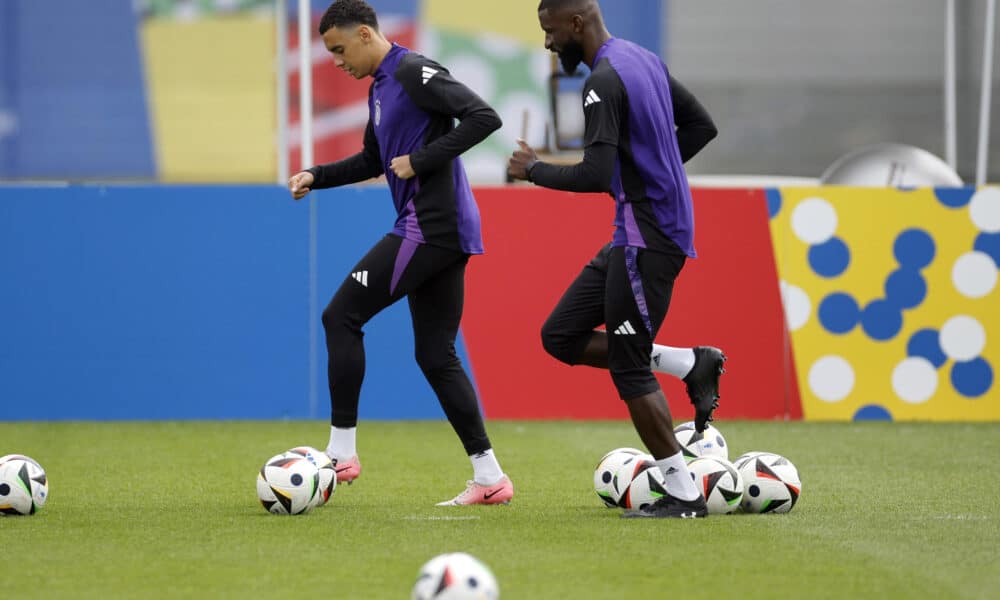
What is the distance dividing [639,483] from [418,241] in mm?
1295

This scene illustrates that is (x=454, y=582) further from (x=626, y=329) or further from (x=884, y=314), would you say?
(x=884, y=314)

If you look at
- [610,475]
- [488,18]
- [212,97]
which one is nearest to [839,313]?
[610,475]

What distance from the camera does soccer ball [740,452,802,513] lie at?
238 inches

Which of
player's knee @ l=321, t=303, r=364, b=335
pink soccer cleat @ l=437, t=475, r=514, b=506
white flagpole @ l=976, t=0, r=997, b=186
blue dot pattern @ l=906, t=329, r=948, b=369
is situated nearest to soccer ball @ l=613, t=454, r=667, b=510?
pink soccer cleat @ l=437, t=475, r=514, b=506

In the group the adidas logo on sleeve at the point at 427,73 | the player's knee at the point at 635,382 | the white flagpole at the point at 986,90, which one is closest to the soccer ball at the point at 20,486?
the adidas logo on sleeve at the point at 427,73

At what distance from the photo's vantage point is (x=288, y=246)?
33.1ft

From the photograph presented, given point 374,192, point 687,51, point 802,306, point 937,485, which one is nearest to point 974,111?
point 687,51

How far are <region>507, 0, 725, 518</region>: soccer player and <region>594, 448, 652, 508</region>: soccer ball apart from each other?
215mm

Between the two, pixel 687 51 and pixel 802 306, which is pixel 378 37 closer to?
pixel 802 306

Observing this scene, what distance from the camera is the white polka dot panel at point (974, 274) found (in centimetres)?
1015

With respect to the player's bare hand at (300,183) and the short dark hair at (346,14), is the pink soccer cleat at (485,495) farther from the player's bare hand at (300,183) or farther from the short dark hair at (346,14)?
the short dark hair at (346,14)

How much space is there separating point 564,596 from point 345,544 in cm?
116

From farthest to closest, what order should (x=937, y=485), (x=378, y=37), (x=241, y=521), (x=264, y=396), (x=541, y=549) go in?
(x=264, y=396) < (x=937, y=485) < (x=378, y=37) < (x=241, y=521) < (x=541, y=549)

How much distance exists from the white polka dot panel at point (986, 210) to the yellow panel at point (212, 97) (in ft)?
25.0
